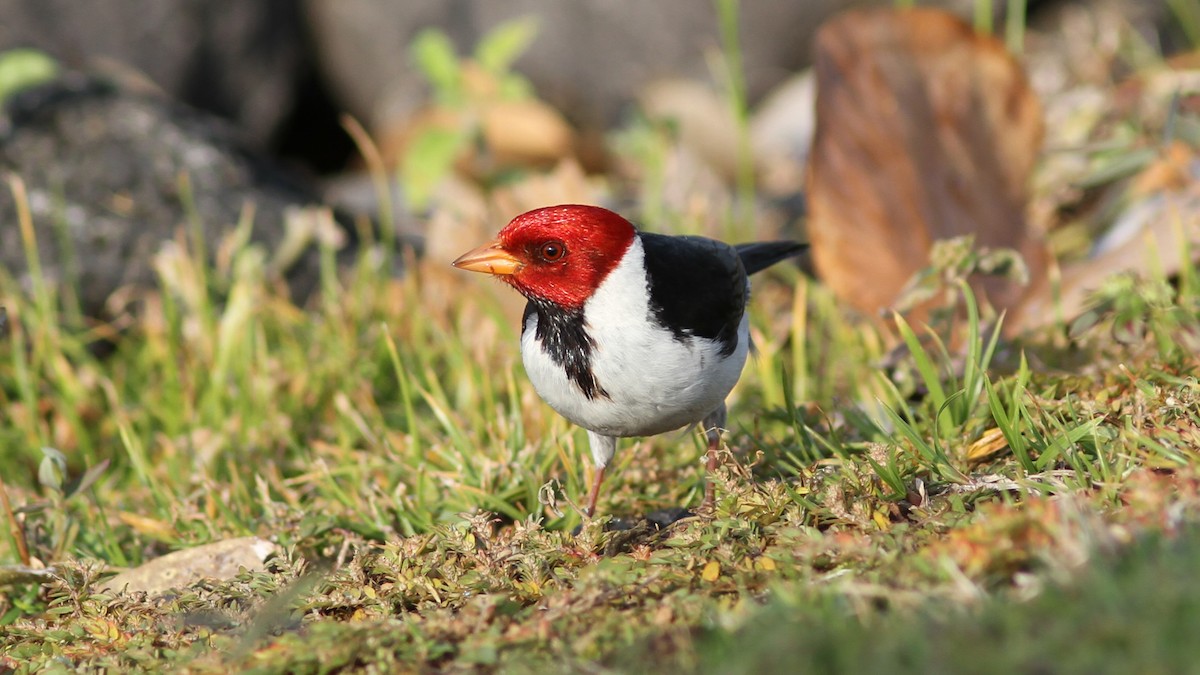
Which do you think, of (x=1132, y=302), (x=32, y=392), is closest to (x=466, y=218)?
(x=32, y=392)

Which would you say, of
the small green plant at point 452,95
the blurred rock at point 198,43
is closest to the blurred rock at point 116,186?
the small green plant at point 452,95

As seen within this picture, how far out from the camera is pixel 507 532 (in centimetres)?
303

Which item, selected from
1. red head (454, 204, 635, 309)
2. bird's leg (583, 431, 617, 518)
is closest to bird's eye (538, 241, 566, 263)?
red head (454, 204, 635, 309)

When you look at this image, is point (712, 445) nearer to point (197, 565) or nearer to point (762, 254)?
point (762, 254)

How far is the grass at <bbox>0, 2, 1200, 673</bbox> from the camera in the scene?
7.21ft

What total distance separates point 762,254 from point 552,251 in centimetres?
112

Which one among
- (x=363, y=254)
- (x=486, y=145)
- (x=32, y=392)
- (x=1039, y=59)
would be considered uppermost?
(x=1039, y=59)

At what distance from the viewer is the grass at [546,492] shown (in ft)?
7.21

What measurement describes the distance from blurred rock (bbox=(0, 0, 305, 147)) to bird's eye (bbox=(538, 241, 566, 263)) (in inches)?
177

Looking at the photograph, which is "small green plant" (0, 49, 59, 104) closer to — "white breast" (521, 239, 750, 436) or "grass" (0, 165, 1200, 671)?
"grass" (0, 165, 1200, 671)

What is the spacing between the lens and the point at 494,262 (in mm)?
3297

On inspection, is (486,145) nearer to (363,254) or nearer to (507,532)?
(363,254)

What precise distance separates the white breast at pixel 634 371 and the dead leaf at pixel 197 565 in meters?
0.95

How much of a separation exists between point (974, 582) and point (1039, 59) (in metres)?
5.38
